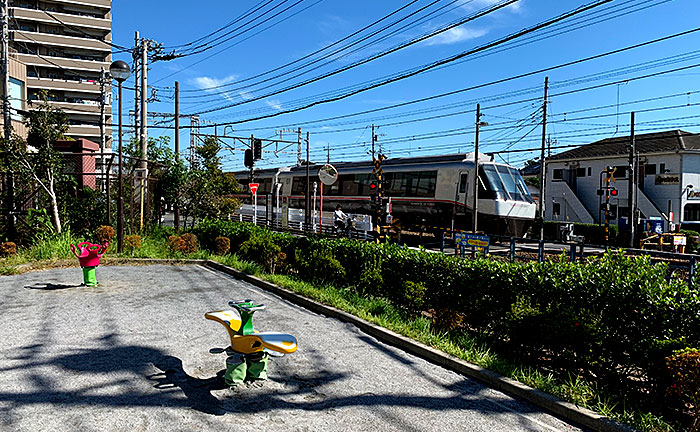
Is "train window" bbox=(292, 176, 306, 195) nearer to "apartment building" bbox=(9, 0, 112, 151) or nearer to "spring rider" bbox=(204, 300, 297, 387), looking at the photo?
"spring rider" bbox=(204, 300, 297, 387)

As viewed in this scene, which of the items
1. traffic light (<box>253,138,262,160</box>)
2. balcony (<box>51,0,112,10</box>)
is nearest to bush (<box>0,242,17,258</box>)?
traffic light (<box>253,138,262,160</box>)

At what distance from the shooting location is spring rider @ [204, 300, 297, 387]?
491 cm

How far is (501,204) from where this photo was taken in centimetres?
2225

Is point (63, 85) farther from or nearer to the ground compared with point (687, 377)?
farther from the ground

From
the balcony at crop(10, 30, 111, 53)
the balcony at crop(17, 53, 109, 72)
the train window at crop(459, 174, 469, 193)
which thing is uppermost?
the balcony at crop(10, 30, 111, 53)

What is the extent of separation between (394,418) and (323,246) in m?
6.40

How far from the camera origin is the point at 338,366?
5.86m

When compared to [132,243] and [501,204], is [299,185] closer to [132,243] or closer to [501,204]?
[501,204]

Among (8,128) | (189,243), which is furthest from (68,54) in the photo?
(189,243)

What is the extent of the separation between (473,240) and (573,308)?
8824 mm

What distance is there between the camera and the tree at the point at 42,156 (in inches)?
564

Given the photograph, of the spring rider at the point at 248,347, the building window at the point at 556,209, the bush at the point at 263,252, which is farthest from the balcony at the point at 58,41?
the spring rider at the point at 248,347

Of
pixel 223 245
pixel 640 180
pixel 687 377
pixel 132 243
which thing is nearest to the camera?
pixel 687 377

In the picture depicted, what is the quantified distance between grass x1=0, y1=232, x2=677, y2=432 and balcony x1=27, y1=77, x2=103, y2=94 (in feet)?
181
